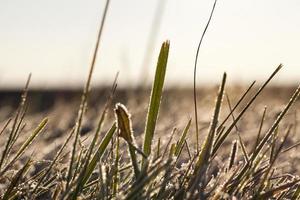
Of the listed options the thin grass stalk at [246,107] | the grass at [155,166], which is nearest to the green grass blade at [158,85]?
the grass at [155,166]

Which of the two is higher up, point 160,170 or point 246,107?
point 246,107

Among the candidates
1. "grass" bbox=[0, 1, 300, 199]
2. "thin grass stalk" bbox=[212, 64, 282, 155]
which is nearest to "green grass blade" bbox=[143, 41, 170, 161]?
"grass" bbox=[0, 1, 300, 199]

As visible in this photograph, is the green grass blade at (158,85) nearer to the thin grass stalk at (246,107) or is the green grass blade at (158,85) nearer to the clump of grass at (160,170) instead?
the clump of grass at (160,170)

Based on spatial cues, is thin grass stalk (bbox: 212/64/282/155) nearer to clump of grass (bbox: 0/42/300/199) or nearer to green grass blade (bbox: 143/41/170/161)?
clump of grass (bbox: 0/42/300/199)

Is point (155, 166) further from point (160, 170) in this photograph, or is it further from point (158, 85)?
point (158, 85)

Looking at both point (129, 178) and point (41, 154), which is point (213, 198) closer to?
point (129, 178)

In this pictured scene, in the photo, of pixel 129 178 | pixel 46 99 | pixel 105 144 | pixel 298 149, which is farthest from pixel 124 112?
pixel 46 99

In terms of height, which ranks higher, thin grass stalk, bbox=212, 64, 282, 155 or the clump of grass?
thin grass stalk, bbox=212, 64, 282, 155

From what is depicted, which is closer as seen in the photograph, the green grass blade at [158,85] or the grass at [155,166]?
the grass at [155,166]

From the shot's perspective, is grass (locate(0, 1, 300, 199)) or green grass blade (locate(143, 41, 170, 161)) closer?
grass (locate(0, 1, 300, 199))

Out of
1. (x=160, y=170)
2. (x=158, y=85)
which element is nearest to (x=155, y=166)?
(x=160, y=170)

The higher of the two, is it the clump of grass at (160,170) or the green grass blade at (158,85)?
the green grass blade at (158,85)

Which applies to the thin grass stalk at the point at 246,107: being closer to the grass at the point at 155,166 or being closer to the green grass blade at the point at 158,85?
the grass at the point at 155,166

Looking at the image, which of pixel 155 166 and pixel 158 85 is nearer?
pixel 155 166
